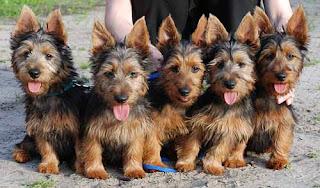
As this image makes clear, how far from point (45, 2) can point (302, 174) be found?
12822mm

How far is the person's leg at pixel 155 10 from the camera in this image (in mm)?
8492

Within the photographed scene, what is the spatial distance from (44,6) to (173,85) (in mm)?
11704

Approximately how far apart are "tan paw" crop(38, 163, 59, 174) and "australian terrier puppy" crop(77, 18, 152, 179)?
0.35 metres

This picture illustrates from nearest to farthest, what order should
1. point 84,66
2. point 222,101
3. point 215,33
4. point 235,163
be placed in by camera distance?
point 222,101
point 215,33
point 235,163
point 84,66

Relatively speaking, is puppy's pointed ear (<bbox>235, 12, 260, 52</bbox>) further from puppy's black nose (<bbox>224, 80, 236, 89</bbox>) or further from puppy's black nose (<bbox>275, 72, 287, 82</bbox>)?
puppy's black nose (<bbox>224, 80, 236, 89</bbox>)

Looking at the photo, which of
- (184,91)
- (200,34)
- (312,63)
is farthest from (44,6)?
(184,91)

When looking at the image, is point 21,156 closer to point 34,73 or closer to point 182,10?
point 34,73

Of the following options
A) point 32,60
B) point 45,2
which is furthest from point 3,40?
point 32,60

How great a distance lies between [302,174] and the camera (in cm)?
675

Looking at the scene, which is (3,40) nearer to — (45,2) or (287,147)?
(45,2)

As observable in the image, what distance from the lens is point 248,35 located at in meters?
6.80

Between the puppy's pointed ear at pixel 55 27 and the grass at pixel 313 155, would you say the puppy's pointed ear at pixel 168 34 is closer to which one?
the puppy's pointed ear at pixel 55 27

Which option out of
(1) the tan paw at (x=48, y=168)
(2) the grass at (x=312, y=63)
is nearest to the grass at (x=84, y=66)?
(2) the grass at (x=312, y=63)

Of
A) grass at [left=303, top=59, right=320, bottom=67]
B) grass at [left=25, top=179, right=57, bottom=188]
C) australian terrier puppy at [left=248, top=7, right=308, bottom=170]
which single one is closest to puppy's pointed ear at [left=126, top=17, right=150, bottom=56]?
australian terrier puppy at [left=248, top=7, right=308, bottom=170]
